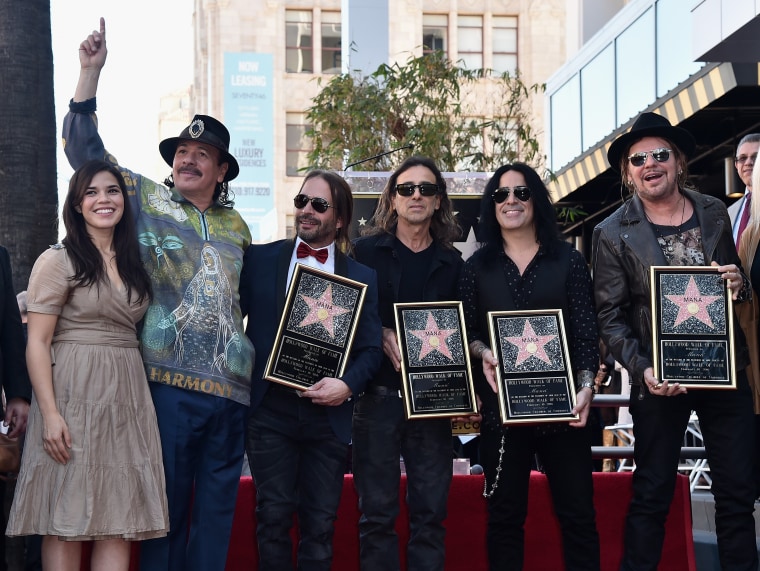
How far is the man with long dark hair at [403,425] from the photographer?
18.5ft

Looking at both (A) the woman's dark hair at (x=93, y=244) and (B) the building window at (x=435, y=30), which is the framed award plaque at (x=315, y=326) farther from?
(B) the building window at (x=435, y=30)

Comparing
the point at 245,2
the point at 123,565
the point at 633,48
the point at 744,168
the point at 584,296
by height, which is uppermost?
the point at 245,2

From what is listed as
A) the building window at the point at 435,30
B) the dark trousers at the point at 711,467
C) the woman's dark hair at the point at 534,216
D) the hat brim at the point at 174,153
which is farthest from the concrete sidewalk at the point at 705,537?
the building window at the point at 435,30

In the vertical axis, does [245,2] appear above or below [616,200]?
above

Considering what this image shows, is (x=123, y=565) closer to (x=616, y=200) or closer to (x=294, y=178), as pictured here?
(x=616, y=200)

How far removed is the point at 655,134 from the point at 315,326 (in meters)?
2.21

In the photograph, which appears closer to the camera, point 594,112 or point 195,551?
point 195,551

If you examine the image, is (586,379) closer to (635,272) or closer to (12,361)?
(635,272)

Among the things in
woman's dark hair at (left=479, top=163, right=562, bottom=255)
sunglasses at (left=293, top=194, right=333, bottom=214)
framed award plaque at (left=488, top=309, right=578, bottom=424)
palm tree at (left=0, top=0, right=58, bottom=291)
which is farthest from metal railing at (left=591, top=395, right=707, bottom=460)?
palm tree at (left=0, top=0, right=58, bottom=291)

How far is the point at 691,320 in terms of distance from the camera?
5629 millimetres

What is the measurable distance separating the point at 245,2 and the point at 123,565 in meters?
44.4

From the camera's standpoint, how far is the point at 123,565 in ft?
17.0

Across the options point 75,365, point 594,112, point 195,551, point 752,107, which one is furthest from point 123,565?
point 594,112

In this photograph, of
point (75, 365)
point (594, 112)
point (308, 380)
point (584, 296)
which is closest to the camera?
point (75, 365)
